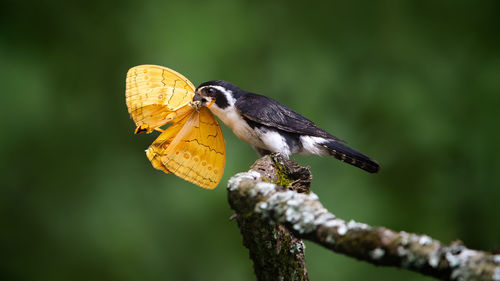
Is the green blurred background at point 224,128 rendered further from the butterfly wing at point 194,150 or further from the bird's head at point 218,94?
the butterfly wing at point 194,150

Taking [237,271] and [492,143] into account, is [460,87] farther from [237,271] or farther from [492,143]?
[237,271]

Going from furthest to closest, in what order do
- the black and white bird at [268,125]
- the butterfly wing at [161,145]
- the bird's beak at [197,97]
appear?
the black and white bird at [268,125] < the bird's beak at [197,97] < the butterfly wing at [161,145]

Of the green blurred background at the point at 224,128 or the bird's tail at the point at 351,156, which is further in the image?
the green blurred background at the point at 224,128

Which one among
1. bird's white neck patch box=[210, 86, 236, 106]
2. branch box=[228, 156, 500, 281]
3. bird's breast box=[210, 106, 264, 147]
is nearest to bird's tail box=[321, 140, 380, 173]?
bird's breast box=[210, 106, 264, 147]

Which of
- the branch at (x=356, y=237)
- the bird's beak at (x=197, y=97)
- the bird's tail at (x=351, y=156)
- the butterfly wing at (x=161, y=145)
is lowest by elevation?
the branch at (x=356, y=237)

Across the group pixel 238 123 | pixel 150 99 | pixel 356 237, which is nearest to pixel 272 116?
pixel 238 123

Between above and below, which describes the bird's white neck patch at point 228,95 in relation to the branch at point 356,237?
above

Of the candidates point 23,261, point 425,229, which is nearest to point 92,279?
point 23,261

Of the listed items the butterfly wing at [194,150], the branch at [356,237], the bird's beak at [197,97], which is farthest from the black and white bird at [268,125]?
the branch at [356,237]
